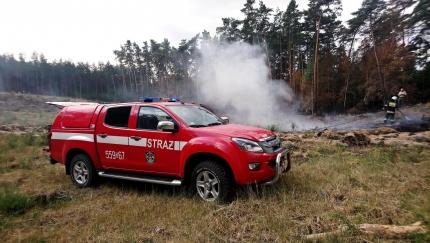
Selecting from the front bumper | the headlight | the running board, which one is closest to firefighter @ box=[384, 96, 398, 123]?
the front bumper

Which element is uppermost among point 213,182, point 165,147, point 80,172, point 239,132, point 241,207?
point 239,132

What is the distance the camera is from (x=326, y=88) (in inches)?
1407

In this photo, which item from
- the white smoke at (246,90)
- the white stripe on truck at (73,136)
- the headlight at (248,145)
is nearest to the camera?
the headlight at (248,145)

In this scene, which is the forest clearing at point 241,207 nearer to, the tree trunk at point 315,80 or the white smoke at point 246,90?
the white smoke at point 246,90

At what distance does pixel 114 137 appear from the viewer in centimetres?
686

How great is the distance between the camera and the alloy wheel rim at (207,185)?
5.81 metres

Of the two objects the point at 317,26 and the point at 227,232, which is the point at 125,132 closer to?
the point at 227,232

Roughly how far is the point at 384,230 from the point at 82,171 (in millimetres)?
6052

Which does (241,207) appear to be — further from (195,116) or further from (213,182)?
(195,116)

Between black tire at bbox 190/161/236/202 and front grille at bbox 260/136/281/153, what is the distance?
2.45ft

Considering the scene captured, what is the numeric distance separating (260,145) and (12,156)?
950cm

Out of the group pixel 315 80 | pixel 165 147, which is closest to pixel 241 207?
pixel 165 147

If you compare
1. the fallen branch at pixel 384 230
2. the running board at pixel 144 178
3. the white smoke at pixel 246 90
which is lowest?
the fallen branch at pixel 384 230

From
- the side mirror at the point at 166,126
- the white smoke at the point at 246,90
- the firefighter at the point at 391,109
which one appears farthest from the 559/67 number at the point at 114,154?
the white smoke at the point at 246,90
